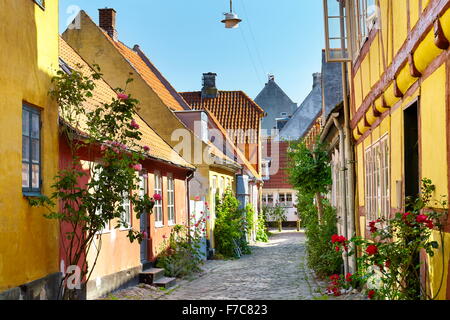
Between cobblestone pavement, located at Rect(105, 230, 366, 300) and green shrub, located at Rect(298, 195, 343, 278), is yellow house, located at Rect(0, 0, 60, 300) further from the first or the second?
green shrub, located at Rect(298, 195, 343, 278)

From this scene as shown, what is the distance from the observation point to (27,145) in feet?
26.4

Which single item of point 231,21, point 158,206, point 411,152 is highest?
point 231,21

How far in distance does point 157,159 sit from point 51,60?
5027 millimetres

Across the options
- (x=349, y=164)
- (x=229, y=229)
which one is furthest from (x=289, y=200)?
(x=349, y=164)

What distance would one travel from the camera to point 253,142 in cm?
3256

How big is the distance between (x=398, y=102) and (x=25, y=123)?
14.8 feet

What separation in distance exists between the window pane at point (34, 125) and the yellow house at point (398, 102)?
4436 millimetres

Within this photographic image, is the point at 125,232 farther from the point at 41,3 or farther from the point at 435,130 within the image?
the point at 435,130

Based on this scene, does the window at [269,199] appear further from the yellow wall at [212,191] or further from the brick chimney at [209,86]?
the yellow wall at [212,191]

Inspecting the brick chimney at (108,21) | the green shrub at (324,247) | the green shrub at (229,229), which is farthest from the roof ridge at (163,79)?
the green shrub at (324,247)

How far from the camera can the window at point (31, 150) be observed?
7965mm

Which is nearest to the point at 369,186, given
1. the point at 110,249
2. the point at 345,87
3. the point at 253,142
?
the point at 345,87
